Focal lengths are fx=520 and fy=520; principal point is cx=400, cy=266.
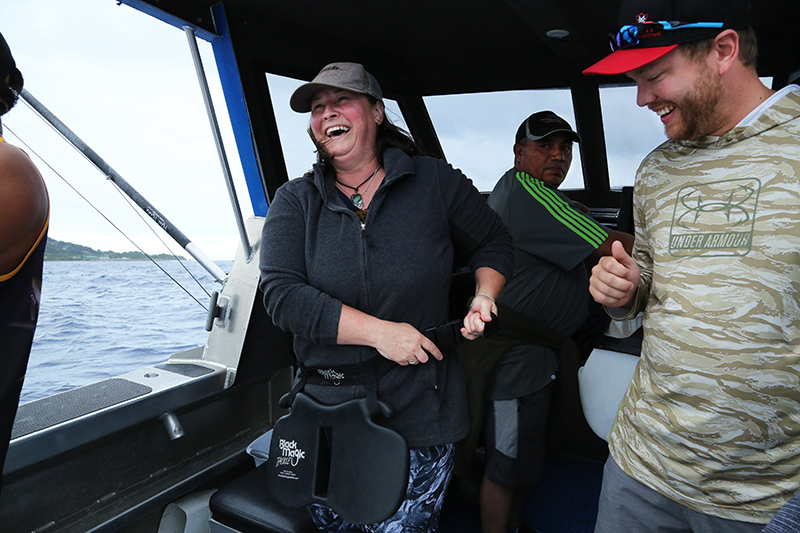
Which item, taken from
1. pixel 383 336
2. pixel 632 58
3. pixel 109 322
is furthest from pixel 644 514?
pixel 109 322

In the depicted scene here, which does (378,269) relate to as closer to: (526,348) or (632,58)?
(632,58)

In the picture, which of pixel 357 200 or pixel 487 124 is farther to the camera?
pixel 487 124

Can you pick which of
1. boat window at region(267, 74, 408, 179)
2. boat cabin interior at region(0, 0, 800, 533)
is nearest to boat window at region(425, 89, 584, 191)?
boat cabin interior at region(0, 0, 800, 533)

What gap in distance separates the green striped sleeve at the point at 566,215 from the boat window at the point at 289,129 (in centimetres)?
148

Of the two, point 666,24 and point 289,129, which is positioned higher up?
point 289,129

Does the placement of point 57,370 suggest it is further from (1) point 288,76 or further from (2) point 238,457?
(1) point 288,76

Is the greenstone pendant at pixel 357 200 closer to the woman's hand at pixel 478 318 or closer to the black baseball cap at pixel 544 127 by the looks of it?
the woman's hand at pixel 478 318

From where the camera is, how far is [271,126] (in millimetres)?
3074

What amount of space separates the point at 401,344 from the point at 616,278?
18.8 inches

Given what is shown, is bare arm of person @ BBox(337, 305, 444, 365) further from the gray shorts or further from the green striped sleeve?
the green striped sleeve

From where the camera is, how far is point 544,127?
205 cm

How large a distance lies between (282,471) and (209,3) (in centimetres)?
229

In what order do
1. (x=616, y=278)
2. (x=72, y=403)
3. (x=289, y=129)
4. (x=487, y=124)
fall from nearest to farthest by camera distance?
(x=616, y=278)
(x=72, y=403)
(x=289, y=129)
(x=487, y=124)

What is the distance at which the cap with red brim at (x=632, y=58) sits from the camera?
929 mm
